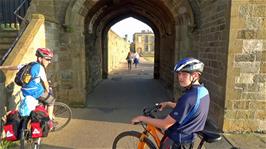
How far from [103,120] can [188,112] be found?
4475mm

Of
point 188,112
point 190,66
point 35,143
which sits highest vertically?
point 190,66

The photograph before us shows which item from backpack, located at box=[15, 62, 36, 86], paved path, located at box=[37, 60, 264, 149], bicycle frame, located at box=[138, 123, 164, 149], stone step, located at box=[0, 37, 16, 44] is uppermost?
stone step, located at box=[0, 37, 16, 44]

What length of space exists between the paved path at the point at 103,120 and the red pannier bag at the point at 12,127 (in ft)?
3.72

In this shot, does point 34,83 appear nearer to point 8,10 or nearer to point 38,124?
point 38,124

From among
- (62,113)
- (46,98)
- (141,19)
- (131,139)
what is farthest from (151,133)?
(141,19)

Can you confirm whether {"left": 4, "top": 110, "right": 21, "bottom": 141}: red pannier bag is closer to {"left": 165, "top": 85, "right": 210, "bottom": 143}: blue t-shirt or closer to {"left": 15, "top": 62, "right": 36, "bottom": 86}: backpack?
{"left": 15, "top": 62, "right": 36, "bottom": 86}: backpack

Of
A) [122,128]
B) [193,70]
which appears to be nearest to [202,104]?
[193,70]

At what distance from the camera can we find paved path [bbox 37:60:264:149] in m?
5.09

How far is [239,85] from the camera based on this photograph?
5590mm

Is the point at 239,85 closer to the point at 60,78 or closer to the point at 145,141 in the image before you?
the point at 145,141

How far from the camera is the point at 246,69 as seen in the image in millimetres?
5539

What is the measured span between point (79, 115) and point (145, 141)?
419cm

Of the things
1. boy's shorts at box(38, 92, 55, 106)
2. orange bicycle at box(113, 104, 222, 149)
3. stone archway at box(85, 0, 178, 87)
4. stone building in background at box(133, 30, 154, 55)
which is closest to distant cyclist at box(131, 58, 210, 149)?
orange bicycle at box(113, 104, 222, 149)

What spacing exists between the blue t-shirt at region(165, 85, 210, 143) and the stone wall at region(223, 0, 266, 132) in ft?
10.5
